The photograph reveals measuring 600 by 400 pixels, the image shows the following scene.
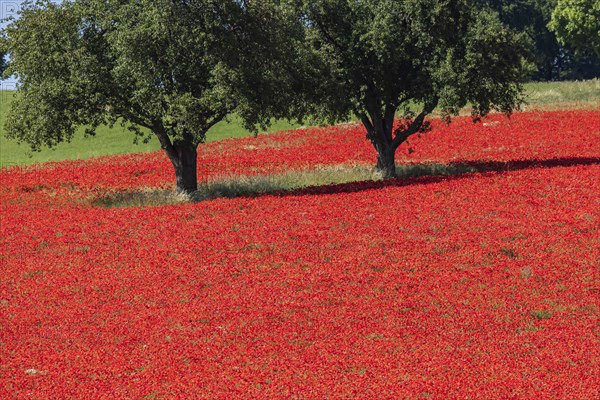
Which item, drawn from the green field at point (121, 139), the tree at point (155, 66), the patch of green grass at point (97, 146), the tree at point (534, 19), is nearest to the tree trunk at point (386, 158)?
the tree at point (155, 66)

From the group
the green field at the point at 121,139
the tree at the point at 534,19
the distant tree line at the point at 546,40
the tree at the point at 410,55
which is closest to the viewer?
the tree at the point at 410,55

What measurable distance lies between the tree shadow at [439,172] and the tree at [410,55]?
7.02 ft

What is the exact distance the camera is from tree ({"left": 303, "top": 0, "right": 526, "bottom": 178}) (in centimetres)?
3394

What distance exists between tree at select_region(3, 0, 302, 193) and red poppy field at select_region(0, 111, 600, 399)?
3.81 m

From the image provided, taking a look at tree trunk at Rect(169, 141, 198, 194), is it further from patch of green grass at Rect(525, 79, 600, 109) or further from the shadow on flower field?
patch of green grass at Rect(525, 79, 600, 109)

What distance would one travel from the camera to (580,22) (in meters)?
81.0

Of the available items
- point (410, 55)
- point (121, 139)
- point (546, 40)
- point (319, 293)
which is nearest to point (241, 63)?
point (410, 55)

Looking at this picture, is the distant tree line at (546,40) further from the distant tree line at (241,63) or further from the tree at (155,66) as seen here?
the tree at (155,66)

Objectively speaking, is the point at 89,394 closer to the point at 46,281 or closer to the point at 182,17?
the point at 46,281

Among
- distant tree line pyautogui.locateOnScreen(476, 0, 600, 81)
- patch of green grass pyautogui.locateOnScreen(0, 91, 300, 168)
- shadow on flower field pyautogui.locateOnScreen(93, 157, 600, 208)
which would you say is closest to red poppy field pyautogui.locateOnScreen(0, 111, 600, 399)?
shadow on flower field pyautogui.locateOnScreen(93, 157, 600, 208)

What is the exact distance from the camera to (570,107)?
6231cm

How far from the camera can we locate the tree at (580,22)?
79.8m

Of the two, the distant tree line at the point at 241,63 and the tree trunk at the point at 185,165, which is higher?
the distant tree line at the point at 241,63

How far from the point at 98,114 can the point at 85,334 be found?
55.7 ft
